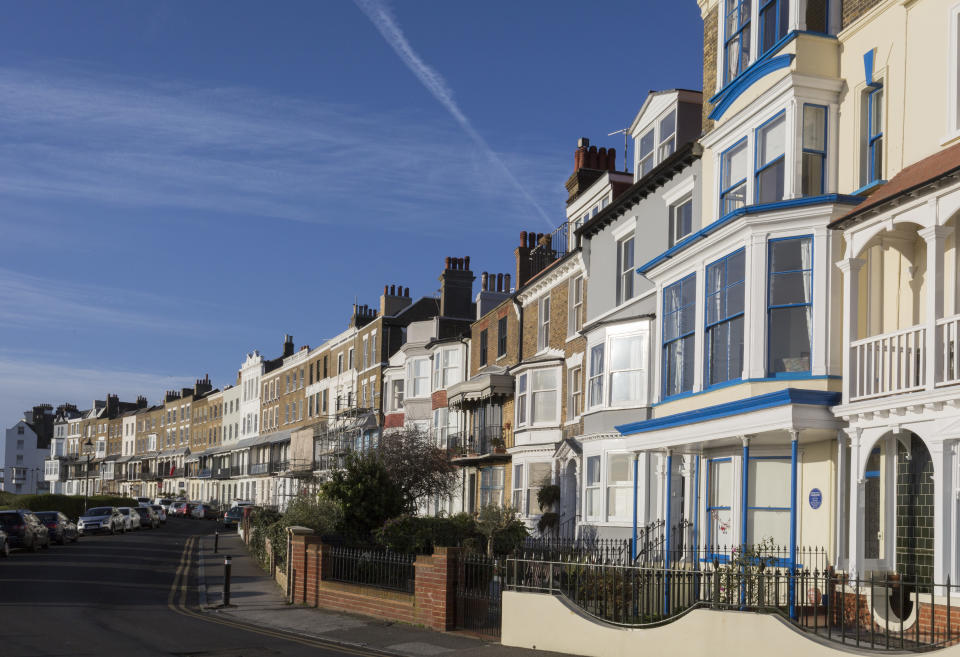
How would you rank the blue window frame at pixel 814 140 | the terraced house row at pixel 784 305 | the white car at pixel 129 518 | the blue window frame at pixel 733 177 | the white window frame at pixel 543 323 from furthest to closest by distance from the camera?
the white car at pixel 129 518 < the white window frame at pixel 543 323 < the blue window frame at pixel 733 177 < the blue window frame at pixel 814 140 < the terraced house row at pixel 784 305

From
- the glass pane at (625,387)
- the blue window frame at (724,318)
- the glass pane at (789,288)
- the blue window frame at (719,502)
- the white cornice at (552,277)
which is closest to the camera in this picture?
the glass pane at (789,288)

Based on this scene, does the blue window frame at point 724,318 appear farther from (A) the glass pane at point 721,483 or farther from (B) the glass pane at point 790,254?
(A) the glass pane at point 721,483

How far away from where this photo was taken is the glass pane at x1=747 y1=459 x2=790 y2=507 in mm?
17719

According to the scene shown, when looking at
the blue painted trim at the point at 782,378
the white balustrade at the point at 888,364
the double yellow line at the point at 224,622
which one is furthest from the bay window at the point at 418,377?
the white balustrade at the point at 888,364

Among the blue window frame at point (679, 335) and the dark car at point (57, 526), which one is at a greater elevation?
the blue window frame at point (679, 335)

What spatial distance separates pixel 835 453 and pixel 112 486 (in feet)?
421

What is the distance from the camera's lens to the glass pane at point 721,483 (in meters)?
19.1

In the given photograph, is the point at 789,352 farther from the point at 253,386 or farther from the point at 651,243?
the point at 253,386

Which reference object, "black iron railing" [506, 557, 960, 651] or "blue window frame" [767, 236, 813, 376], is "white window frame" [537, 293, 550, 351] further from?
"blue window frame" [767, 236, 813, 376]

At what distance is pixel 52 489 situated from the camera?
155 metres

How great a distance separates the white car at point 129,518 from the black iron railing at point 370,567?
3743 cm

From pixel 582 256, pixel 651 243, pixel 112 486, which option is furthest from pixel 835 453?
pixel 112 486

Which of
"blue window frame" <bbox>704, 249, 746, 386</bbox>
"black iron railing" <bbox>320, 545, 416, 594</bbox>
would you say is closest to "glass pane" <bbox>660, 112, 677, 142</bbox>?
"blue window frame" <bbox>704, 249, 746, 386</bbox>

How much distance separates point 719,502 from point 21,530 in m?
27.9
